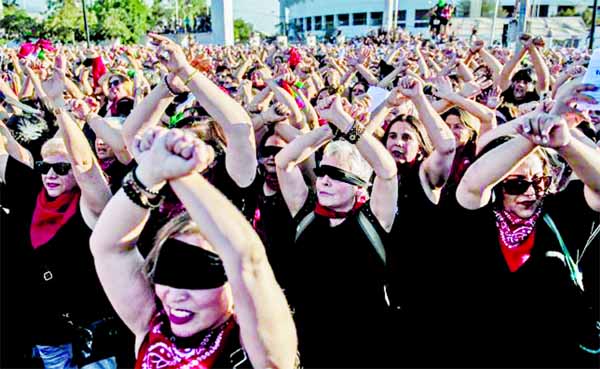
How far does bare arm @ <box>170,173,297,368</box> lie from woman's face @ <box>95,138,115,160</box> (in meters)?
2.43

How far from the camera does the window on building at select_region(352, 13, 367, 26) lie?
252 feet

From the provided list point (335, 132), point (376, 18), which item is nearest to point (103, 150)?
point (335, 132)

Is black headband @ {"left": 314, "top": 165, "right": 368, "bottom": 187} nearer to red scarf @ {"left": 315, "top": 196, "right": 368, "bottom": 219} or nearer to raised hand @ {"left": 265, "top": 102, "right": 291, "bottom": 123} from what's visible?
red scarf @ {"left": 315, "top": 196, "right": 368, "bottom": 219}

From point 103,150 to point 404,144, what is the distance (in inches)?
80.6

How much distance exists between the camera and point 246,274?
150 cm

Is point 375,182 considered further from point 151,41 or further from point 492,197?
point 151,41

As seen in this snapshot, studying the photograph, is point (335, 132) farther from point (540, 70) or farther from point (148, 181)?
point (540, 70)

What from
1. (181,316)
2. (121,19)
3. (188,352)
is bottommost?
(188,352)

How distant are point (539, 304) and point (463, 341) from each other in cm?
44

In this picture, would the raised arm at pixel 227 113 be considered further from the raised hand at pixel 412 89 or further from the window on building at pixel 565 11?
the window on building at pixel 565 11

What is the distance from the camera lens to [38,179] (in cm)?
340

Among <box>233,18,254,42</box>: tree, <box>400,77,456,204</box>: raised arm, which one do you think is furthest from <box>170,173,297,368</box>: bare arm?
<box>233,18,254,42</box>: tree

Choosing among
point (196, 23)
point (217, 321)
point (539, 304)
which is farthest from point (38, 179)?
point (196, 23)

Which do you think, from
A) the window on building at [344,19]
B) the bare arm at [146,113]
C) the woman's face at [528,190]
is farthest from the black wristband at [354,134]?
the window on building at [344,19]
